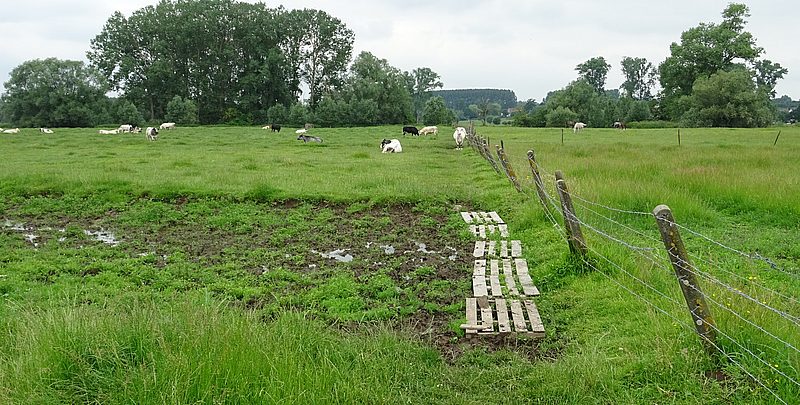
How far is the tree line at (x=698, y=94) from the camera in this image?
51281 mm

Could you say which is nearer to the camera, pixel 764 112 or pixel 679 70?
pixel 764 112

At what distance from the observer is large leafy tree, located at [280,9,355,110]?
250ft

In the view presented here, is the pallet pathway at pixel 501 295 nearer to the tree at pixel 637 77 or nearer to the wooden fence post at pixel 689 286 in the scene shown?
the wooden fence post at pixel 689 286

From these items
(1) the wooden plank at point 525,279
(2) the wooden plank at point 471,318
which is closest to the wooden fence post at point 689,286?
(2) the wooden plank at point 471,318

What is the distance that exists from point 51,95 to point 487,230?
197ft

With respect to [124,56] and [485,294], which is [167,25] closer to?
[124,56]

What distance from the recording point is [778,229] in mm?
8562

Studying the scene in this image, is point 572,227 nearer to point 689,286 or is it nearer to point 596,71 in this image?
point 689,286

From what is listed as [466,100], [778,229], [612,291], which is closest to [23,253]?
[612,291]

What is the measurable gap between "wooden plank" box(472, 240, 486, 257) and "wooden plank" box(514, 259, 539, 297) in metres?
0.65

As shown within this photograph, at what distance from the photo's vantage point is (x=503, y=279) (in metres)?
6.85

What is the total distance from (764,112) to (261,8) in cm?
6313

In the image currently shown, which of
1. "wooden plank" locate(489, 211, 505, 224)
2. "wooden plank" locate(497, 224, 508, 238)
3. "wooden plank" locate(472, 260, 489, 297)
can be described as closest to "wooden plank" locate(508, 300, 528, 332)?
"wooden plank" locate(472, 260, 489, 297)

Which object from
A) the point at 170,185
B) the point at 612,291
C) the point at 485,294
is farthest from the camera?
the point at 170,185
